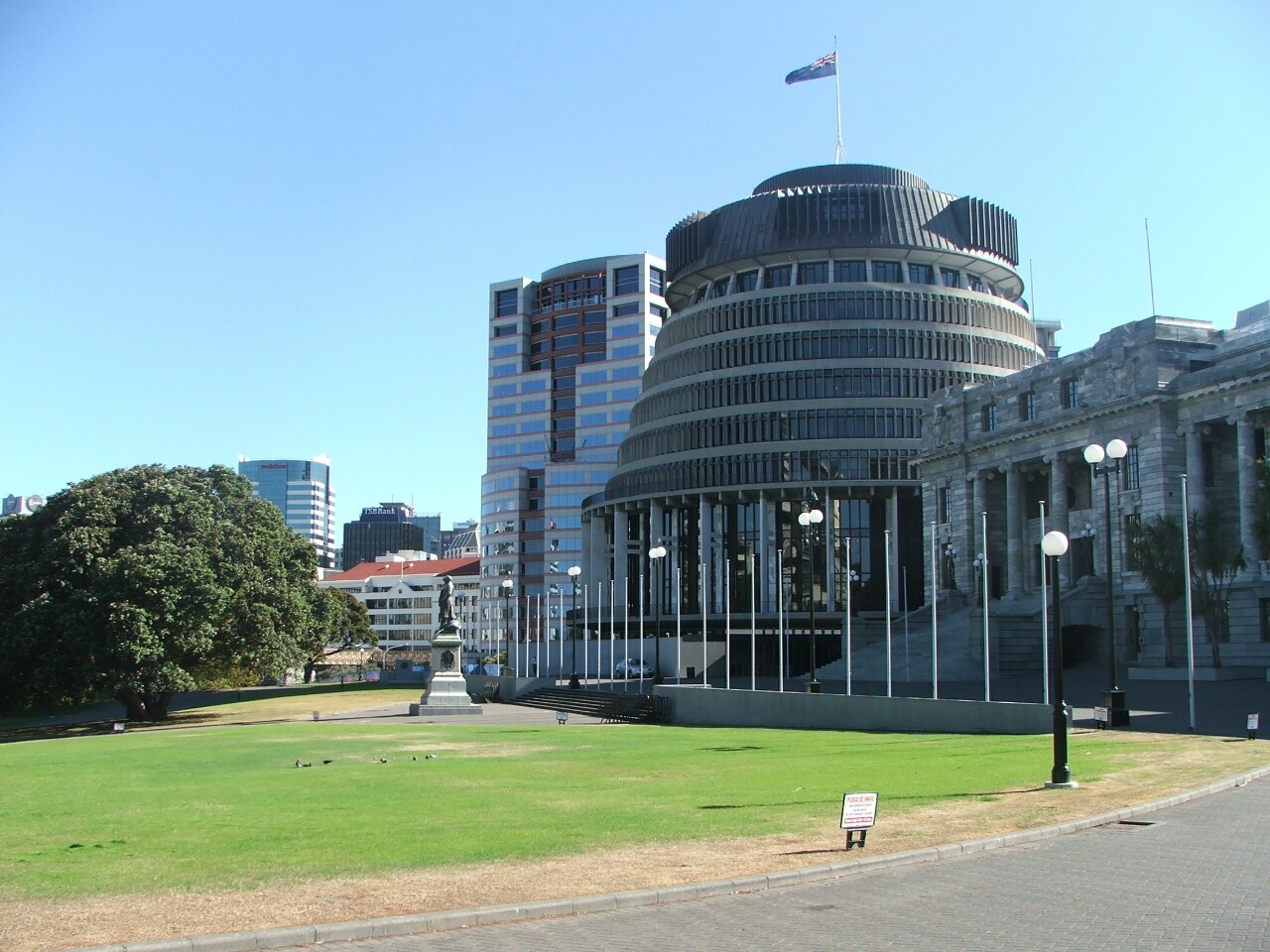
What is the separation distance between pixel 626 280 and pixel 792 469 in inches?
2968

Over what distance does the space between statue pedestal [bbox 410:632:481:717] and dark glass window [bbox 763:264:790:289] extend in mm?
62166

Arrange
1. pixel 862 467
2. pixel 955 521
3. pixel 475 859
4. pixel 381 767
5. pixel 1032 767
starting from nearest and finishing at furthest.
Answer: pixel 475 859, pixel 1032 767, pixel 381 767, pixel 955 521, pixel 862 467

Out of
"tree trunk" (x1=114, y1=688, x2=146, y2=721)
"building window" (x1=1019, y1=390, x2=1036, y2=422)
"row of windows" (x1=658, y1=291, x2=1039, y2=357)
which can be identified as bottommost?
"tree trunk" (x1=114, y1=688, x2=146, y2=721)

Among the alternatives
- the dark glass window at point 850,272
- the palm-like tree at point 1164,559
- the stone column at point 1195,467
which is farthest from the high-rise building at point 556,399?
the palm-like tree at point 1164,559

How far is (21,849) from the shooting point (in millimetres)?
17844

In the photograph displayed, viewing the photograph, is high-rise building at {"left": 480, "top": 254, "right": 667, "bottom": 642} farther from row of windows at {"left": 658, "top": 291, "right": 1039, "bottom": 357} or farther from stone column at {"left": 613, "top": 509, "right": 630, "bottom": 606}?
row of windows at {"left": 658, "top": 291, "right": 1039, "bottom": 357}

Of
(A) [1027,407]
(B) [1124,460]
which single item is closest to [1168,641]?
(B) [1124,460]

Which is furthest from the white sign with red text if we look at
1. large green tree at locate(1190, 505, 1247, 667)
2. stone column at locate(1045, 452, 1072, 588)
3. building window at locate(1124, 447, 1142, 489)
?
stone column at locate(1045, 452, 1072, 588)

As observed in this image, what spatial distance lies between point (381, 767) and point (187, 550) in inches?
1693

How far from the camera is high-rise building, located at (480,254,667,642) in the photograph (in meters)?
166

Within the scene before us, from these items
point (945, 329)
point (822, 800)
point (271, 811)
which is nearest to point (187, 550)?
point (271, 811)

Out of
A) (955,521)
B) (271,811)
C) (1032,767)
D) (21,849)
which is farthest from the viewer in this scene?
(955,521)

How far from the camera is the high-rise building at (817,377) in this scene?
351ft

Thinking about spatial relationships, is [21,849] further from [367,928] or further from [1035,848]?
[1035,848]
